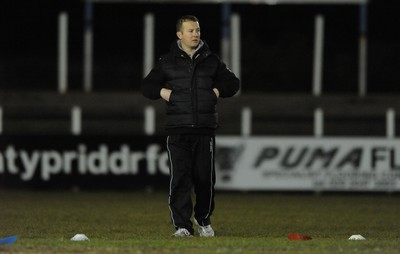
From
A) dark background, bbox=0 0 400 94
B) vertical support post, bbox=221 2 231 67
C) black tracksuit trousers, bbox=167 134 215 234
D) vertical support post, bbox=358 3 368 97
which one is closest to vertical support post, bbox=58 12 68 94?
dark background, bbox=0 0 400 94

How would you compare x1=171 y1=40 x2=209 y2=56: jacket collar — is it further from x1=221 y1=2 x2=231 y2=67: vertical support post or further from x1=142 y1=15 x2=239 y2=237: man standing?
x1=221 y1=2 x2=231 y2=67: vertical support post

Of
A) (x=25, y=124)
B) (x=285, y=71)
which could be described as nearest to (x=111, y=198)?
(x=25, y=124)

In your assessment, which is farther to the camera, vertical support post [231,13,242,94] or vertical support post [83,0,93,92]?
vertical support post [83,0,93,92]

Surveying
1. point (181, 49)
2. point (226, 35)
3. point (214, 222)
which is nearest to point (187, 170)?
point (181, 49)

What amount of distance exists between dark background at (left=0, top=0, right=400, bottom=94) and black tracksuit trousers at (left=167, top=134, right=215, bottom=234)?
15.2 metres

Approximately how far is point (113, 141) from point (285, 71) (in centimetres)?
962

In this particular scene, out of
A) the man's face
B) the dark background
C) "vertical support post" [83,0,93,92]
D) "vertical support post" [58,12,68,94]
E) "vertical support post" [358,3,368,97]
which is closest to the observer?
the man's face

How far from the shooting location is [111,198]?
18.1 metres

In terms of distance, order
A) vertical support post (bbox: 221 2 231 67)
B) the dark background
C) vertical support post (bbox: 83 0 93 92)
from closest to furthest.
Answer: vertical support post (bbox: 83 0 93 92), vertical support post (bbox: 221 2 231 67), the dark background

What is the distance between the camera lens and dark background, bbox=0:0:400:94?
89.7 ft

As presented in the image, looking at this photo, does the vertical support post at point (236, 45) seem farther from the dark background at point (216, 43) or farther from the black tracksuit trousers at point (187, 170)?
the black tracksuit trousers at point (187, 170)

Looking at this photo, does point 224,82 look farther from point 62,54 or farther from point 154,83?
point 62,54

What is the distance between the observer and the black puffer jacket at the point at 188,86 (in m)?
12.0

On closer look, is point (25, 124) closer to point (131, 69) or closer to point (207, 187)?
point (131, 69)
